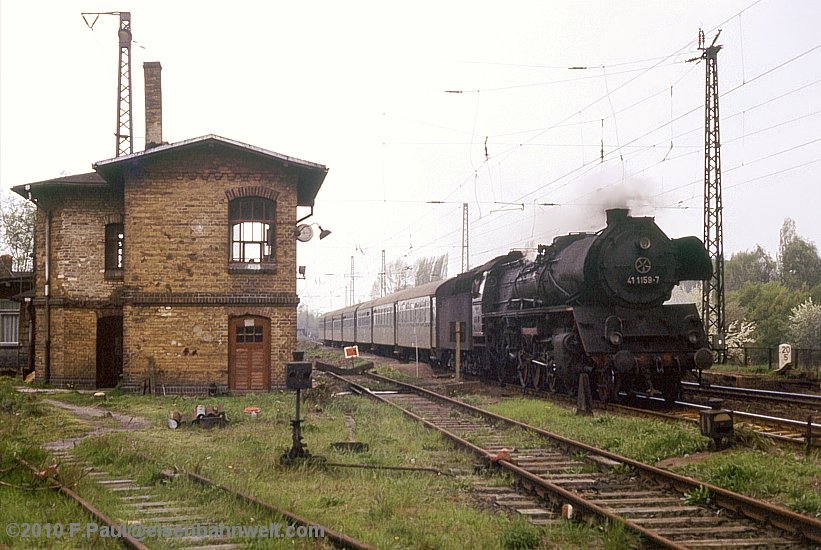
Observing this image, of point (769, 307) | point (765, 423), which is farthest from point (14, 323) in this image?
point (769, 307)

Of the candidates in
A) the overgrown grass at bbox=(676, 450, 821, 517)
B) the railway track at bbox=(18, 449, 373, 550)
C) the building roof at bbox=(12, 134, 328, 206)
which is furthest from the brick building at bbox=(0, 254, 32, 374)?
the overgrown grass at bbox=(676, 450, 821, 517)

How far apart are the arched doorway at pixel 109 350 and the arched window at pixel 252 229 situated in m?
4.74

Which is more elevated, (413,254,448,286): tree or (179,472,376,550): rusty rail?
(413,254,448,286): tree

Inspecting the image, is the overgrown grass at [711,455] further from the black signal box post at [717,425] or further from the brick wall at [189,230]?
the brick wall at [189,230]

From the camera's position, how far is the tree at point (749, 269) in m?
84.4

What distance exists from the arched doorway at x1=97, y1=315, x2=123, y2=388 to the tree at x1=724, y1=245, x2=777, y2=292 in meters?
72.8

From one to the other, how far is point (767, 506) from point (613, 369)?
8326mm

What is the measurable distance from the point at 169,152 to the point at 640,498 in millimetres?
15160

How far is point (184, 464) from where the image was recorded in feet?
31.3

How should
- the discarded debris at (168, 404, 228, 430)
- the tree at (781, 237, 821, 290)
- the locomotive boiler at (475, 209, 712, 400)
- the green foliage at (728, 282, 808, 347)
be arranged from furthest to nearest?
the tree at (781, 237, 821, 290)
the green foliage at (728, 282, 808, 347)
the locomotive boiler at (475, 209, 712, 400)
the discarded debris at (168, 404, 228, 430)

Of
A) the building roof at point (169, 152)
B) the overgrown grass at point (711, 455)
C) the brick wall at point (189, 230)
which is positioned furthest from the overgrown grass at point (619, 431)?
the building roof at point (169, 152)

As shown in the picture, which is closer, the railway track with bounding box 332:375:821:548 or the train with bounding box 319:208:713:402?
the railway track with bounding box 332:375:821:548

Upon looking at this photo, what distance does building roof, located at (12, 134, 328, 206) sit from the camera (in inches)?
753

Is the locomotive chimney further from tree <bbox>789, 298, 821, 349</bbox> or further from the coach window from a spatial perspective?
tree <bbox>789, 298, 821, 349</bbox>
